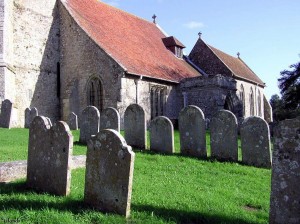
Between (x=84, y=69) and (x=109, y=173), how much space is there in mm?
15658

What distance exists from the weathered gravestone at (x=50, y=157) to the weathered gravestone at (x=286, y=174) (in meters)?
2.84

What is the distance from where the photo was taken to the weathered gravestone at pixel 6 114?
15.7 metres

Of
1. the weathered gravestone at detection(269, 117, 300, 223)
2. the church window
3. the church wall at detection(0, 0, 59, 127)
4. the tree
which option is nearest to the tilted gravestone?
the weathered gravestone at detection(269, 117, 300, 223)

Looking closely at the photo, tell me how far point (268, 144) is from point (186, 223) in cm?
489

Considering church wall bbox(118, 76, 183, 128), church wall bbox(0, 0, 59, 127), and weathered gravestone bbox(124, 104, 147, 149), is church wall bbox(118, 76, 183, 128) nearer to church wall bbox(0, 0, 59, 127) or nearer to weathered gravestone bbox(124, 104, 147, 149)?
church wall bbox(0, 0, 59, 127)

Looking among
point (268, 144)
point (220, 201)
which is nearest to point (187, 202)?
point (220, 201)

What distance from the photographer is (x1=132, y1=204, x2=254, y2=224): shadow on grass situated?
4.42 m

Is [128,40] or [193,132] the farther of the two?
[128,40]

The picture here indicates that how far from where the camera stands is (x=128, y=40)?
2231 cm

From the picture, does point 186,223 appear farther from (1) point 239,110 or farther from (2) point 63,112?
(1) point 239,110

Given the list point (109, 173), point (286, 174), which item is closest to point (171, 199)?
point (109, 173)

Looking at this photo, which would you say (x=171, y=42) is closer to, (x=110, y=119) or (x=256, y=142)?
(x=110, y=119)

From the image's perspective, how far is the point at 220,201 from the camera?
5328mm

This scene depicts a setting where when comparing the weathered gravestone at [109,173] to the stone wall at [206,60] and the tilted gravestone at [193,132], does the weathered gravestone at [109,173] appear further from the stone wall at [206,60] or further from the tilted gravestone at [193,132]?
the stone wall at [206,60]
